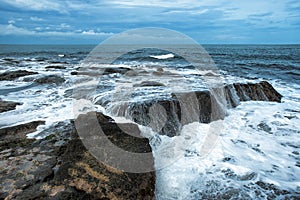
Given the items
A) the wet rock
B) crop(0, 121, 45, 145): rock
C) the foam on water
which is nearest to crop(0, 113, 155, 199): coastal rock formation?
crop(0, 121, 45, 145): rock

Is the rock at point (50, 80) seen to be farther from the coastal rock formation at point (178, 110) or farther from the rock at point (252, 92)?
the rock at point (252, 92)

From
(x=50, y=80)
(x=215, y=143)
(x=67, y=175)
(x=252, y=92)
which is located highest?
(x=67, y=175)

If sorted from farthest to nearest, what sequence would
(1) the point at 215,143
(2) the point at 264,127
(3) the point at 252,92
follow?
(3) the point at 252,92 < (2) the point at 264,127 < (1) the point at 215,143

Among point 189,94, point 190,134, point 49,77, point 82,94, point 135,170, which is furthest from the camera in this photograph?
point 49,77

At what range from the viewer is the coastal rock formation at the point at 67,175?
264 cm

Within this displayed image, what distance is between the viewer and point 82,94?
865cm

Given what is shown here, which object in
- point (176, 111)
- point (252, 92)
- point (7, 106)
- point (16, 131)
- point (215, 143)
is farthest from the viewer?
point (252, 92)

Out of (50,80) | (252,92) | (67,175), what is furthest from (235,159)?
(50,80)

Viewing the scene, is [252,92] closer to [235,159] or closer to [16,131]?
[235,159]

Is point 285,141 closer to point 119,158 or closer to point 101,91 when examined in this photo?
point 119,158

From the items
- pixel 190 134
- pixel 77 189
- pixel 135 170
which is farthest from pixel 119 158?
pixel 190 134

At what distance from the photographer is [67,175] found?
2865 millimetres

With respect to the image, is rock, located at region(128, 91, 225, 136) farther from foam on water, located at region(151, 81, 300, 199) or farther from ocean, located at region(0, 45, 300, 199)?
foam on water, located at region(151, 81, 300, 199)

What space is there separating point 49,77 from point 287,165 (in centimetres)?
1132
